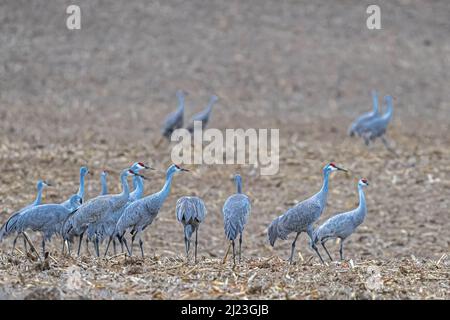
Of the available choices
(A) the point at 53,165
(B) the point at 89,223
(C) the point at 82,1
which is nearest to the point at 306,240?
(B) the point at 89,223

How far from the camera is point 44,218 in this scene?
29.2 ft

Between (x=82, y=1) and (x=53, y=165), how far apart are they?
1108 centimetres

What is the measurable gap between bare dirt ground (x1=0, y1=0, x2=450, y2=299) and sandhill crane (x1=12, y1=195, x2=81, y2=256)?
0.27 m

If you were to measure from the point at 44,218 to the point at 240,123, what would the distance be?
913 centimetres

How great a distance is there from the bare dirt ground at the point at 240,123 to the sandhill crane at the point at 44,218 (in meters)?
0.27

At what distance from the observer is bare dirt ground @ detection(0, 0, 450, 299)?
25.2 feet

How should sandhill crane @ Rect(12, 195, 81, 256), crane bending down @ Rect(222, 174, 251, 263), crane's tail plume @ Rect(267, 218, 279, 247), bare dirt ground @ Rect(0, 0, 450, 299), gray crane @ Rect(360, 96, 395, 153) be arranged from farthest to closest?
gray crane @ Rect(360, 96, 395, 153) → crane's tail plume @ Rect(267, 218, 279, 247) → sandhill crane @ Rect(12, 195, 81, 256) → crane bending down @ Rect(222, 174, 251, 263) → bare dirt ground @ Rect(0, 0, 450, 299)

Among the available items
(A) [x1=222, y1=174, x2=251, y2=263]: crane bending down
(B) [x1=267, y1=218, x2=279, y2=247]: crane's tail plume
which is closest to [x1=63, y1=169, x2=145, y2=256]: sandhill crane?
(A) [x1=222, y1=174, x2=251, y2=263]: crane bending down

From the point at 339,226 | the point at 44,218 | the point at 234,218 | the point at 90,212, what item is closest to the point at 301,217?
the point at 339,226

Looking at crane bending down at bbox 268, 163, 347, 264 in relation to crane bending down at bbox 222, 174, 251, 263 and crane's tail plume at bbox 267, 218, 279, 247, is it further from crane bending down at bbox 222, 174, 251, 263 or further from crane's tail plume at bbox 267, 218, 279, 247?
crane bending down at bbox 222, 174, 251, 263

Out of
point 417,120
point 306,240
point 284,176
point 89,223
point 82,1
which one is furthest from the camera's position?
point 82,1

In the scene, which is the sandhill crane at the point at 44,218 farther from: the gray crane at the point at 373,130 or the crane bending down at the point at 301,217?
the gray crane at the point at 373,130

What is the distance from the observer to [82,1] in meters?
23.7
